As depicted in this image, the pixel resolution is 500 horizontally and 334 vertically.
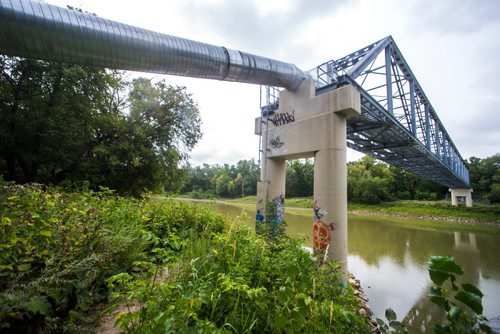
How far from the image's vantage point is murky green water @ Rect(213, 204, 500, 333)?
5883 mm

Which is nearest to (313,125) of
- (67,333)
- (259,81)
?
(259,81)

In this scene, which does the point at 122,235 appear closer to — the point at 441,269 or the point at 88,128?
the point at 441,269

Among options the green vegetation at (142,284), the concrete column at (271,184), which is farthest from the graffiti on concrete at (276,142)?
the green vegetation at (142,284)

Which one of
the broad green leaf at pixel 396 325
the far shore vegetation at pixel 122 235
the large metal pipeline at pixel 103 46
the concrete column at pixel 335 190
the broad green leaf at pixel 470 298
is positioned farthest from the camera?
the concrete column at pixel 335 190

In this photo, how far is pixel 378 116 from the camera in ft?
27.9

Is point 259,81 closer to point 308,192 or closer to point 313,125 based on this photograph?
point 313,125

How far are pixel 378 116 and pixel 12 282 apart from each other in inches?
393

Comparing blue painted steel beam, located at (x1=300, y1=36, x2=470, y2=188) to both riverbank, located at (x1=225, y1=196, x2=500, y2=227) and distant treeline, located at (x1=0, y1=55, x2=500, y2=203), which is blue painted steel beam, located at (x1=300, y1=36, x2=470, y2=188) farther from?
riverbank, located at (x1=225, y1=196, x2=500, y2=227)

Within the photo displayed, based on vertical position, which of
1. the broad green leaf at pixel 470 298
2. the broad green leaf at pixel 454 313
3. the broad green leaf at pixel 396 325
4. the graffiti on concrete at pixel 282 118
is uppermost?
the graffiti on concrete at pixel 282 118

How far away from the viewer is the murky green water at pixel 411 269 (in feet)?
19.3

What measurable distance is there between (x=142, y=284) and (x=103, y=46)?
13.7 feet

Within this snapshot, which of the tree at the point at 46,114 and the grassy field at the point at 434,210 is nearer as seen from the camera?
the tree at the point at 46,114

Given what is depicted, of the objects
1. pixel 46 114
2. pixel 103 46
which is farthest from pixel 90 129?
pixel 103 46

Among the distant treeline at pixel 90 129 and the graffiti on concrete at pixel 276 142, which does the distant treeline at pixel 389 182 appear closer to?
the distant treeline at pixel 90 129
